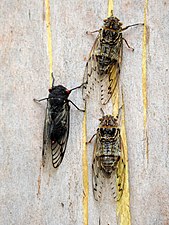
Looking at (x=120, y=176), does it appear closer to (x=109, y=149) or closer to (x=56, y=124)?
(x=109, y=149)

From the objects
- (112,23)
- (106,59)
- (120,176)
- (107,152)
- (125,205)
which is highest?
(112,23)

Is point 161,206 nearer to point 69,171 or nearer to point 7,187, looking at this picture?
point 69,171

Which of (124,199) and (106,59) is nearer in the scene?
(124,199)

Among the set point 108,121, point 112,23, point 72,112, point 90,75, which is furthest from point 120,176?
point 112,23

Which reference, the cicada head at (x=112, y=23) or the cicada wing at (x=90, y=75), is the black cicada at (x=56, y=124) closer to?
the cicada wing at (x=90, y=75)

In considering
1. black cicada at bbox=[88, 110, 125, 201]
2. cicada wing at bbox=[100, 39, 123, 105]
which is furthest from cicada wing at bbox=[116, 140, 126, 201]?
cicada wing at bbox=[100, 39, 123, 105]

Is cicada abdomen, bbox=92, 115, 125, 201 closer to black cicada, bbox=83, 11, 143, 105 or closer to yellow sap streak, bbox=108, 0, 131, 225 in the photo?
yellow sap streak, bbox=108, 0, 131, 225
